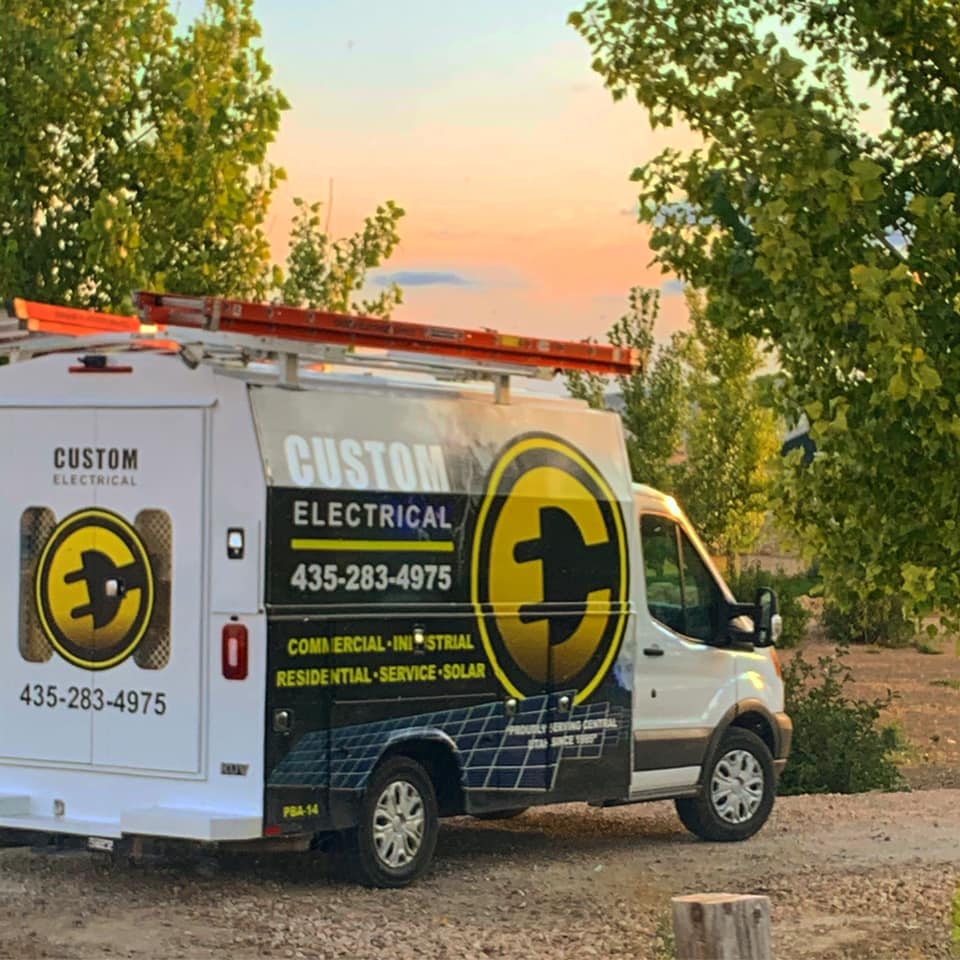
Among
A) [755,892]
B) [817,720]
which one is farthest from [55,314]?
[817,720]

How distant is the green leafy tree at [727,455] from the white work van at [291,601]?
21.9m

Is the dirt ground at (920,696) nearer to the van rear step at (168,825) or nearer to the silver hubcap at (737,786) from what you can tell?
the silver hubcap at (737,786)

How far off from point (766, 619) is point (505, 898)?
3159 millimetres

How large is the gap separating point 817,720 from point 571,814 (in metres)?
3.58

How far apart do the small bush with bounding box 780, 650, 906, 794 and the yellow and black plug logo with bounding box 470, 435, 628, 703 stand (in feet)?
17.1

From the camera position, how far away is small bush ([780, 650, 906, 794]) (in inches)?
641

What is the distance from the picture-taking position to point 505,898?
10.2m

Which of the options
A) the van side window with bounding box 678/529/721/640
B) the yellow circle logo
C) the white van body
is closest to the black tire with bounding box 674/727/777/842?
the van side window with bounding box 678/529/721/640

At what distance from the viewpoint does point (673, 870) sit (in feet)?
37.5

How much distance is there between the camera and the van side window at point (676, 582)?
39.2 feet

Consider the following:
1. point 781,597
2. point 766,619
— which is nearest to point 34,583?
point 766,619

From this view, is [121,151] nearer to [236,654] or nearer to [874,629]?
[236,654]

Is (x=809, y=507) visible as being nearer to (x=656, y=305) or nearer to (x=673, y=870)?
(x=673, y=870)

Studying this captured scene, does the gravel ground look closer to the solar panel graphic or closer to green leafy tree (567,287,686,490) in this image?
the solar panel graphic
